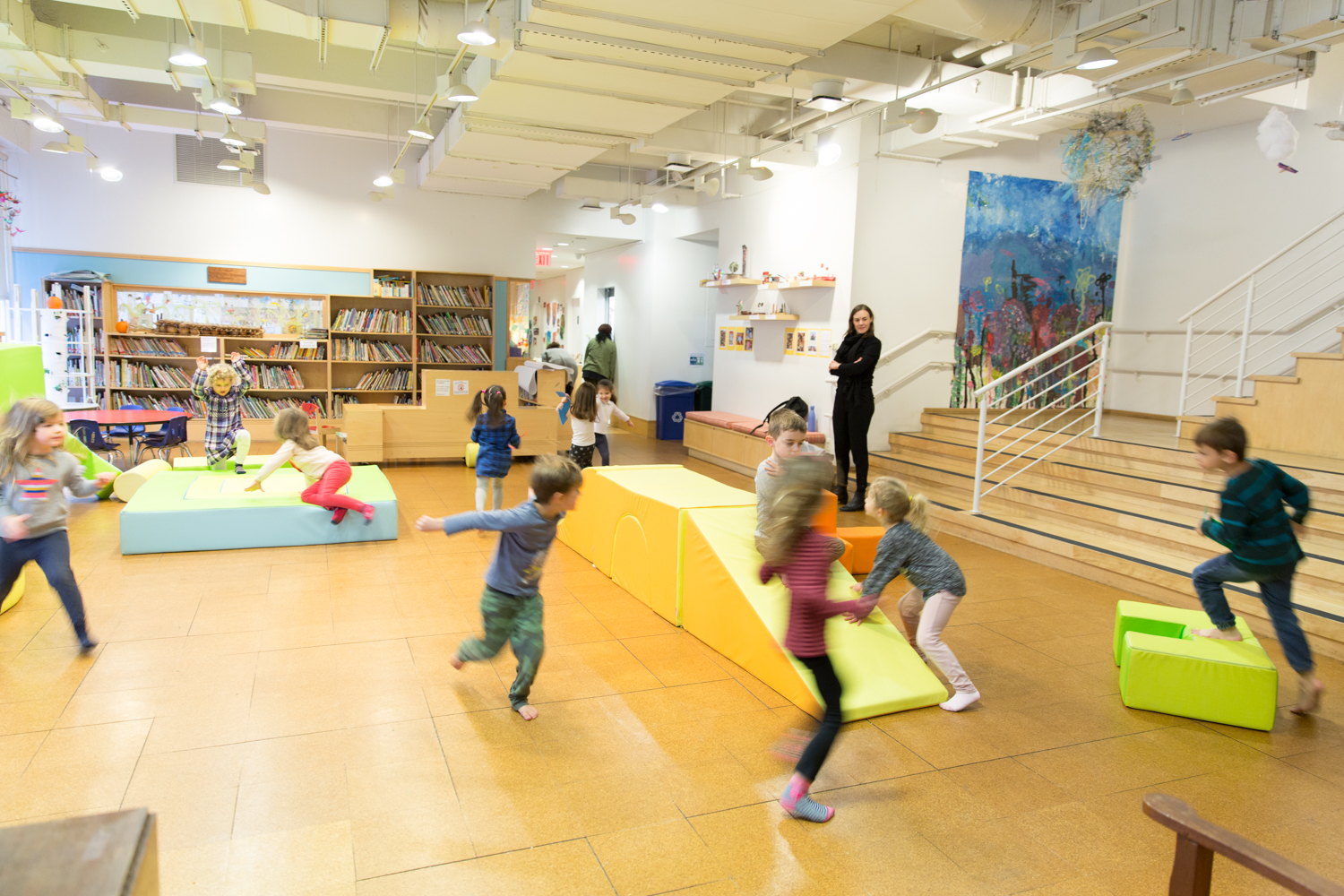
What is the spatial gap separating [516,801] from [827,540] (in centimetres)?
143

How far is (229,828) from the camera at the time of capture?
262 cm

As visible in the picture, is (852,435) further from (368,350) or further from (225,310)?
(225,310)

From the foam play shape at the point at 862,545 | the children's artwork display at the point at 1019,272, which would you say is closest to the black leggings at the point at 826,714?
the foam play shape at the point at 862,545

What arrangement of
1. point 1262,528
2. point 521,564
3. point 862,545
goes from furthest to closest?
point 862,545 → point 1262,528 → point 521,564

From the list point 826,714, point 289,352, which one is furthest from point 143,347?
point 826,714

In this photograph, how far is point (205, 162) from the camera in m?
10.6

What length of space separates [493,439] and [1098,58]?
16.0 feet

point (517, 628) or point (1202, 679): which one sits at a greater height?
point (517, 628)

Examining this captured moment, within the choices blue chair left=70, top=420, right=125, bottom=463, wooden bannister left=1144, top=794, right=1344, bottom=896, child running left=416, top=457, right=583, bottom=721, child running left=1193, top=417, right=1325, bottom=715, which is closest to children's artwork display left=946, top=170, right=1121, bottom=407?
child running left=1193, top=417, right=1325, bottom=715

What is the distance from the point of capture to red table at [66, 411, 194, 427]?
7500mm

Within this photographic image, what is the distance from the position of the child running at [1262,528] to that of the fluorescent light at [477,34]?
4.35 meters

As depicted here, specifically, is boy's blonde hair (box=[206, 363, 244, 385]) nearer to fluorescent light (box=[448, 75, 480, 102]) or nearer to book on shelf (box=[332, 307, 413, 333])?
fluorescent light (box=[448, 75, 480, 102])

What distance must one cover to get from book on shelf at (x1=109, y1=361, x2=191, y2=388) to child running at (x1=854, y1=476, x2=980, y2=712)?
9.87 m

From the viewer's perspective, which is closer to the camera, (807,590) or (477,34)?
(807,590)
